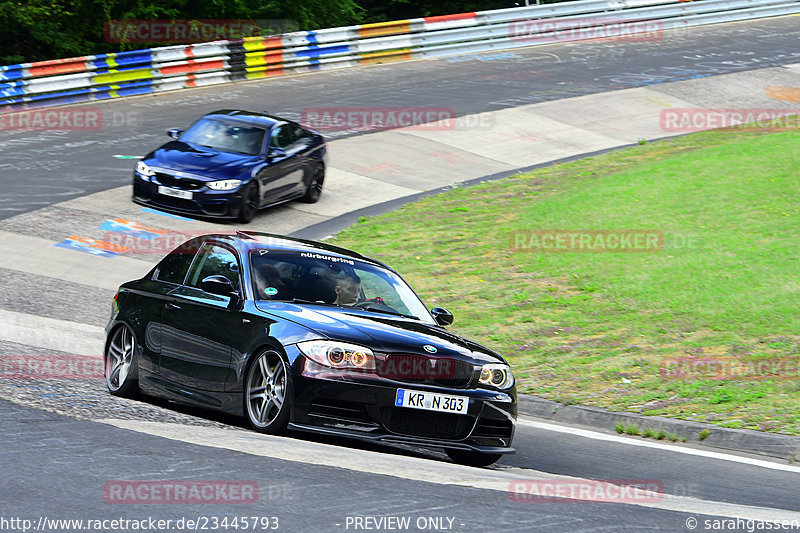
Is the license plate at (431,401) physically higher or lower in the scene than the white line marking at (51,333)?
higher

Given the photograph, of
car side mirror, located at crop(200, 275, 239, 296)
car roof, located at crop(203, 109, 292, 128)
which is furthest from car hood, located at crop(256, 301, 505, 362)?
car roof, located at crop(203, 109, 292, 128)

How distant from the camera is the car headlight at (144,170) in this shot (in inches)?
693

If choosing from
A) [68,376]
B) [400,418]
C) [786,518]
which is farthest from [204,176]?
[786,518]

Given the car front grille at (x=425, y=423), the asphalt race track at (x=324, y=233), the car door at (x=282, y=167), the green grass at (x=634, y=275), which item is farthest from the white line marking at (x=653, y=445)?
the car door at (x=282, y=167)

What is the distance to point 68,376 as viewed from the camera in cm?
972

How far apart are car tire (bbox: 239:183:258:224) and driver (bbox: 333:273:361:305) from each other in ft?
30.0

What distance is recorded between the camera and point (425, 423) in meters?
7.50

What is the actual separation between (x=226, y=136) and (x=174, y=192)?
5.47 ft

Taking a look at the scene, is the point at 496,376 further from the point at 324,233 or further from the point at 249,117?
the point at 249,117

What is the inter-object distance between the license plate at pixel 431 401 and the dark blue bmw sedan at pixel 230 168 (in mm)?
10500

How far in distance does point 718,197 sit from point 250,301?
11.3m

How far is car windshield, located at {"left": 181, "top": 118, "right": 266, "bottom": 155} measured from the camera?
1834 centimetres

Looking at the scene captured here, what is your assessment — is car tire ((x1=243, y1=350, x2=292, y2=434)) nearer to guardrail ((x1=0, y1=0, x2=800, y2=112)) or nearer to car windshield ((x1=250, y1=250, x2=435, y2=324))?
car windshield ((x1=250, y1=250, x2=435, y2=324))

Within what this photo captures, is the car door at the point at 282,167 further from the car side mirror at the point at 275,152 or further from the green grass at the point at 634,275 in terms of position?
the green grass at the point at 634,275
